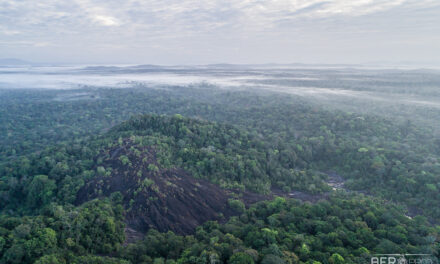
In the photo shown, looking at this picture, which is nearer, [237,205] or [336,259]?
[336,259]

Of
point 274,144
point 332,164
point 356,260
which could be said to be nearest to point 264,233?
point 356,260

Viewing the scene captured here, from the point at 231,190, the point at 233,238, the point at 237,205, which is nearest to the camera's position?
the point at 233,238

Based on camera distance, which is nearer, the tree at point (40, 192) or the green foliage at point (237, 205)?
the green foliage at point (237, 205)

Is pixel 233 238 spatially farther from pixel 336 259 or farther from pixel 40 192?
pixel 40 192

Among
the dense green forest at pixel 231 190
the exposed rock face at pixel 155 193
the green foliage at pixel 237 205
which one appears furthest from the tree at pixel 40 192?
the green foliage at pixel 237 205

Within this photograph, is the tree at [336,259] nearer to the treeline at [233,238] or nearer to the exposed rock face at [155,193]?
the treeline at [233,238]

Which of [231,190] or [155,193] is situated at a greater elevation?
[155,193]

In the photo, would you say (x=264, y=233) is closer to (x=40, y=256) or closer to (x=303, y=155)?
(x=40, y=256)

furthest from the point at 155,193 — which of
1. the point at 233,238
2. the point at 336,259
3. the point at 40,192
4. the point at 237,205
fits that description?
the point at 336,259
